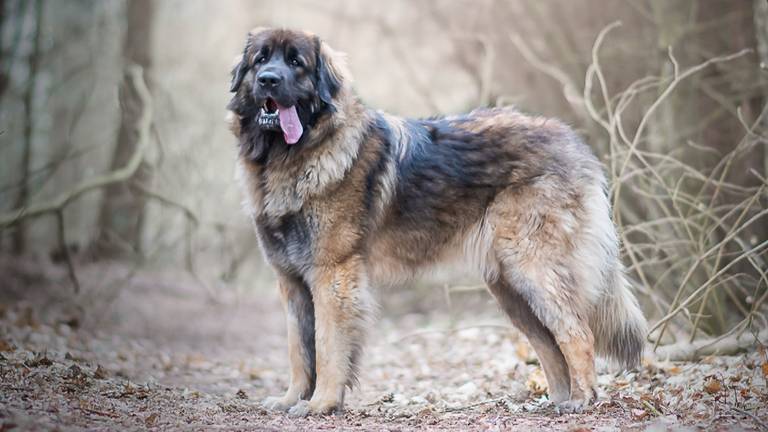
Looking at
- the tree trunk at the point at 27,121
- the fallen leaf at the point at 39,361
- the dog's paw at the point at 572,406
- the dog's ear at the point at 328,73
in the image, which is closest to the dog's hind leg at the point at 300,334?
the dog's ear at the point at 328,73

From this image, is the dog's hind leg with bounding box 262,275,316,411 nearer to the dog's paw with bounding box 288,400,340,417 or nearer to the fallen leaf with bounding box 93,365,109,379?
the dog's paw with bounding box 288,400,340,417

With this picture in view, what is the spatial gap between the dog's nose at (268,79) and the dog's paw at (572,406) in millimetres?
2495

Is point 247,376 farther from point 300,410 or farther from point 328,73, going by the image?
point 328,73

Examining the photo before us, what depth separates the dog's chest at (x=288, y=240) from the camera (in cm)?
473

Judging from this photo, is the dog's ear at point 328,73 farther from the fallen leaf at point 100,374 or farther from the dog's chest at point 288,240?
the fallen leaf at point 100,374

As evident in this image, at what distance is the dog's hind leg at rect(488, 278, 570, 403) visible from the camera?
198 inches

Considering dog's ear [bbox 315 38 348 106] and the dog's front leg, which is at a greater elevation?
dog's ear [bbox 315 38 348 106]

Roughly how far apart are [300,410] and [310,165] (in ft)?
4.76

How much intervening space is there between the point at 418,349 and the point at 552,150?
3817 millimetres

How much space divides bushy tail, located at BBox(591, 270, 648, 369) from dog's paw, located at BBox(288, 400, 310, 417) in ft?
6.02

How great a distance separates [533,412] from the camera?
185 inches

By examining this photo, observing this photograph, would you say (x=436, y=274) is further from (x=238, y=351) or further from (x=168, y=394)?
(x=238, y=351)

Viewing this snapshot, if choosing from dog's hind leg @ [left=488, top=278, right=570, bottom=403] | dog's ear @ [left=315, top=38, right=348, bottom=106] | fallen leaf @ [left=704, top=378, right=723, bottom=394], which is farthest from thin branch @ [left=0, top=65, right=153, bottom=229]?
fallen leaf @ [left=704, top=378, right=723, bottom=394]

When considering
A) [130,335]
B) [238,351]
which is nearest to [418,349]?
[238,351]
